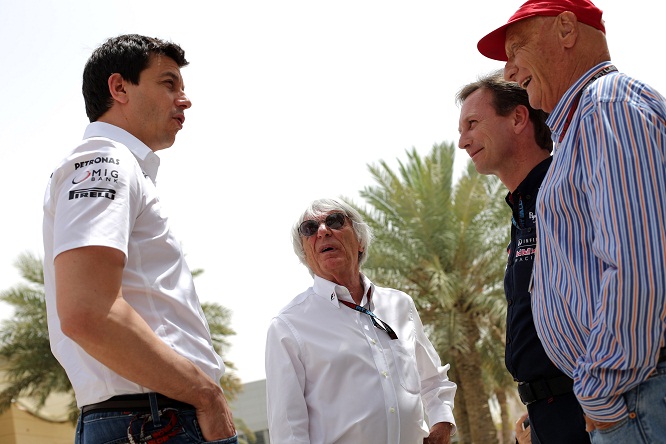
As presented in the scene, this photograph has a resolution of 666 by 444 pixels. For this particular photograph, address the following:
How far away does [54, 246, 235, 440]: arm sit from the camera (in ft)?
8.18

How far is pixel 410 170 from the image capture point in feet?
66.3

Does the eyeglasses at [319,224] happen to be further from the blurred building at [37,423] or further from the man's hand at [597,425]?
the blurred building at [37,423]

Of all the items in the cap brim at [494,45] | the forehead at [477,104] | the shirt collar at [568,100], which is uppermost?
the forehead at [477,104]

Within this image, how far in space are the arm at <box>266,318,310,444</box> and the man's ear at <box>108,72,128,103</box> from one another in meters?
1.90

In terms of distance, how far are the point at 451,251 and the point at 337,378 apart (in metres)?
15.3

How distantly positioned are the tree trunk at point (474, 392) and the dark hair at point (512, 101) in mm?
15875

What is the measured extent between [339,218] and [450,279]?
14.3 meters

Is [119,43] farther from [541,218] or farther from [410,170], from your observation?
[410,170]

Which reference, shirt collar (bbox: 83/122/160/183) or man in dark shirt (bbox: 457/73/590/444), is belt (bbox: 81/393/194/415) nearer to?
shirt collar (bbox: 83/122/160/183)

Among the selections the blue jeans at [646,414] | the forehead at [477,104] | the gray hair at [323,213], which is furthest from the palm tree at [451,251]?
the blue jeans at [646,414]

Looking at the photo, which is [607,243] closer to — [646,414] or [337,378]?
[646,414]

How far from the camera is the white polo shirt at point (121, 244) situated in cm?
265

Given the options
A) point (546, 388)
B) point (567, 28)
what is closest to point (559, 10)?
point (567, 28)

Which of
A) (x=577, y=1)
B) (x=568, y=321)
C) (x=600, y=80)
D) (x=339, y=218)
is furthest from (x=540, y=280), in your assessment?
(x=339, y=218)
